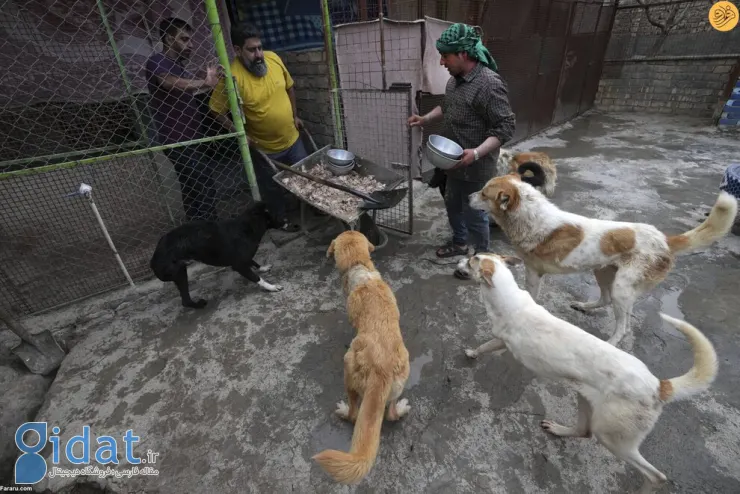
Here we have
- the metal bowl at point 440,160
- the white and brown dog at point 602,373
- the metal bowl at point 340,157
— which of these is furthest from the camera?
the metal bowl at point 340,157

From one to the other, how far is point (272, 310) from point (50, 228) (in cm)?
397

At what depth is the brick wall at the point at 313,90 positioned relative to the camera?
189 inches

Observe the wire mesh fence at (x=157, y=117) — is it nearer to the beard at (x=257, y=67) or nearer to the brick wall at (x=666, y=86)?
the beard at (x=257, y=67)

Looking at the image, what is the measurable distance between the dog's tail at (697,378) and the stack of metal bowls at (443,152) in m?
2.04

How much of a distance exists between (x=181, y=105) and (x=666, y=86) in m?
13.7

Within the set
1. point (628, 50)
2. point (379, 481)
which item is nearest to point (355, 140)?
point (379, 481)

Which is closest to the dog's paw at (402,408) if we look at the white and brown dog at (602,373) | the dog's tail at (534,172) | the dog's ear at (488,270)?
the white and brown dog at (602,373)

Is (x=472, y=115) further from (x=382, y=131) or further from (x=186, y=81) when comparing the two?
(x=186, y=81)

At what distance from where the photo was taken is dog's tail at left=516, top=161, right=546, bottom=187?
3.91 meters

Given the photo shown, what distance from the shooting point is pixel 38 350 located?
2.95 m

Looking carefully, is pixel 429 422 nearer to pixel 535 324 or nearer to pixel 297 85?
pixel 535 324

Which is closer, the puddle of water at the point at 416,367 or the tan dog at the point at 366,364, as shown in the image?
the tan dog at the point at 366,364

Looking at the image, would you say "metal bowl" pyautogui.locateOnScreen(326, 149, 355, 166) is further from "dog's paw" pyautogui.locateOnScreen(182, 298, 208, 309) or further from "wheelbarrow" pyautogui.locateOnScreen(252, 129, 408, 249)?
"dog's paw" pyautogui.locateOnScreen(182, 298, 208, 309)

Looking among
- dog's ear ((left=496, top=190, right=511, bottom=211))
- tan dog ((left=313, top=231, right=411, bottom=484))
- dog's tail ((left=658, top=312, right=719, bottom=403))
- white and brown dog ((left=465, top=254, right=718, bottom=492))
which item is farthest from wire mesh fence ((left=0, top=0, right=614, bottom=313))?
dog's tail ((left=658, top=312, right=719, bottom=403))
